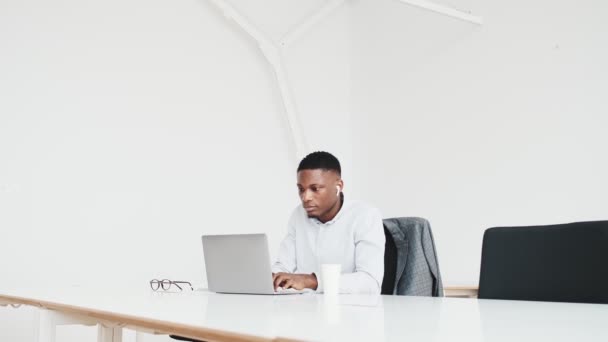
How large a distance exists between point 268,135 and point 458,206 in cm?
135

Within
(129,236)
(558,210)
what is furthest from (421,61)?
(129,236)

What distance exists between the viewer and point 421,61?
14.3 feet

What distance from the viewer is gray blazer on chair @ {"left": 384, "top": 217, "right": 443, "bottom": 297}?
2.38m

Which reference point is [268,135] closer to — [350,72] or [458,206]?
[350,72]

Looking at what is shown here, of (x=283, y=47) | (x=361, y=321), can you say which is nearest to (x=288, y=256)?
(x=361, y=321)

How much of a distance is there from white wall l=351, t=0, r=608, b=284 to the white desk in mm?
2370

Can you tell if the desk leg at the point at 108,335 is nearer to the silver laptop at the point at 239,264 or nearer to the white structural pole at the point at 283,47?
the silver laptop at the point at 239,264

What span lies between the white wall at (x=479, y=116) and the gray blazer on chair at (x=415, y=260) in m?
1.31

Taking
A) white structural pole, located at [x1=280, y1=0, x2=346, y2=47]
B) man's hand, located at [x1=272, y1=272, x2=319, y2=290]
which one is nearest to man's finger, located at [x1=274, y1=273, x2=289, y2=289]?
man's hand, located at [x1=272, y1=272, x2=319, y2=290]

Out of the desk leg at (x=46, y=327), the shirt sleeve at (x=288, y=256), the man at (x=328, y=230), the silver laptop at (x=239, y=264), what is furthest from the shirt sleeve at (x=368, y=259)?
the desk leg at (x=46, y=327)

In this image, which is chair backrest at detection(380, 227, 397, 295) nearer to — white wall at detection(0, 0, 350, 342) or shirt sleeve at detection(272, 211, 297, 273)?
shirt sleeve at detection(272, 211, 297, 273)

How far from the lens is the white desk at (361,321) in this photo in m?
0.79

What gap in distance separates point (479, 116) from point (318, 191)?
1.75 m

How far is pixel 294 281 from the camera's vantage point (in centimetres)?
199
